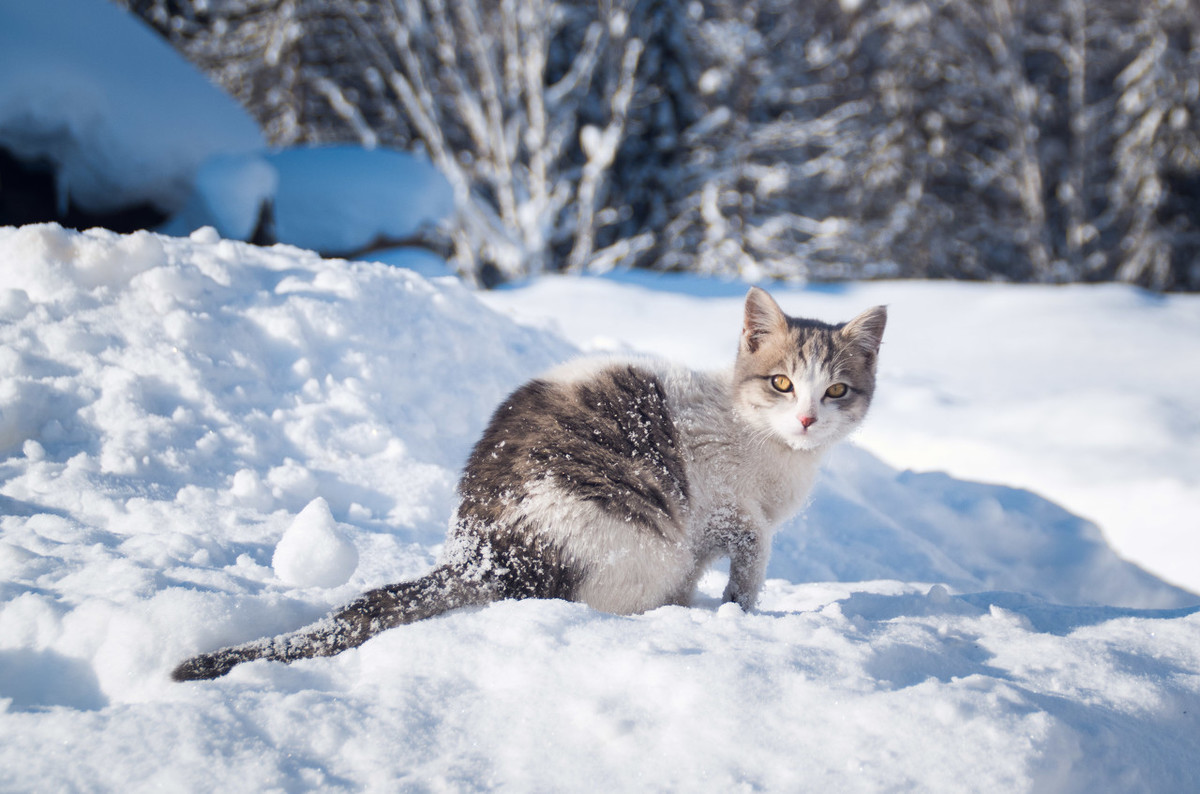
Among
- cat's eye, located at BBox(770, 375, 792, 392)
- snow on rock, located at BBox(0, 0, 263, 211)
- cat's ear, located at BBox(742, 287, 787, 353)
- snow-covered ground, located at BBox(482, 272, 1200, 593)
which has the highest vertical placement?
snow on rock, located at BBox(0, 0, 263, 211)

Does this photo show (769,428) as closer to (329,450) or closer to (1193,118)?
(329,450)

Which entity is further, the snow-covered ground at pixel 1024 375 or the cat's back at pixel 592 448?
the snow-covered ground at pixel 1024 375

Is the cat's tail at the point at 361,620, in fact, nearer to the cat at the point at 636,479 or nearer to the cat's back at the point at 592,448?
the cat at the point at 636,479

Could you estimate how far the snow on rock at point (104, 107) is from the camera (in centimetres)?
396

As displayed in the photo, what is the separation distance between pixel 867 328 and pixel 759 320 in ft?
1.33

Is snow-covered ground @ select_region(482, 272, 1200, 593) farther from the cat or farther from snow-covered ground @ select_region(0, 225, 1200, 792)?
the cat

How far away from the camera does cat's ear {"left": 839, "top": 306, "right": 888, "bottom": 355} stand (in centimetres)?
245

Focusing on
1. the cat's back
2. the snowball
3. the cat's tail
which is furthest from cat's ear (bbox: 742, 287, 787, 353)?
the snowball

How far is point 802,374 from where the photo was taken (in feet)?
7.48

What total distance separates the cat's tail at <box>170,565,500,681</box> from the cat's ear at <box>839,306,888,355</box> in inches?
62.4

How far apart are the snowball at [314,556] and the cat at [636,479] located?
1.19 feet

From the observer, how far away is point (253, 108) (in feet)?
35.2

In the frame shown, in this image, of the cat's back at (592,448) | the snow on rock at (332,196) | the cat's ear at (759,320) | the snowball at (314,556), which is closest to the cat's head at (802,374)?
the cat's ear at (759,320)

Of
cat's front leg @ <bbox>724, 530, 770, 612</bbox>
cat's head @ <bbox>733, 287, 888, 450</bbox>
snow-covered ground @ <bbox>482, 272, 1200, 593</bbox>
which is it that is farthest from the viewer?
snow-covered ground @ <bbox>482, 272, 1200, 593</bbox>
